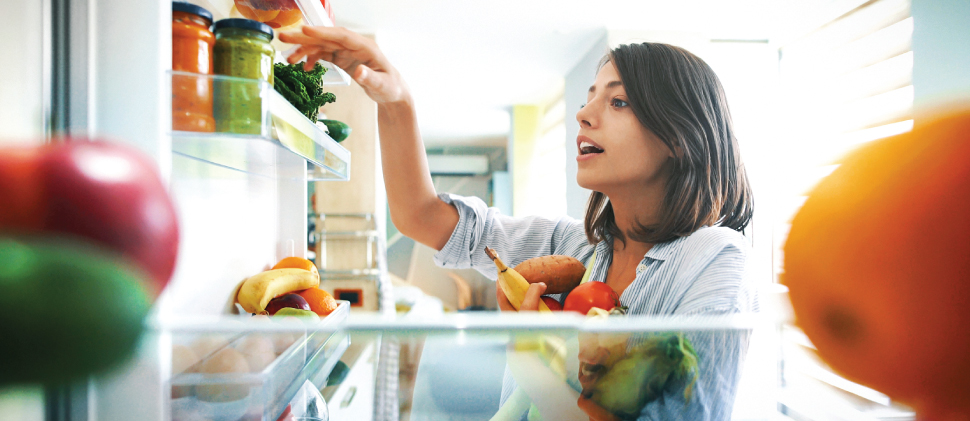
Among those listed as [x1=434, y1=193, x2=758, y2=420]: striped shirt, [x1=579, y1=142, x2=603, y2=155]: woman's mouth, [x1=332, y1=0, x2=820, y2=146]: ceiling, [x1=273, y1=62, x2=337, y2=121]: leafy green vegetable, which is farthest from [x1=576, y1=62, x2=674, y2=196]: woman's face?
[x1=332, y1=0, x2=820, y2=146]: ceiling

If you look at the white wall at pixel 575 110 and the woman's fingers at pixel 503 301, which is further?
the white wall at pixel 575 110

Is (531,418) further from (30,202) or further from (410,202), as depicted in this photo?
(410,202)

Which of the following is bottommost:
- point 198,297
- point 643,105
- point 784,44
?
point 198,297

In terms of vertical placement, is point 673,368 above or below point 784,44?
below

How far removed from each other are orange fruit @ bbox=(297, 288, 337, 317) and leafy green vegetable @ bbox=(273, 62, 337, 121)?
235mm

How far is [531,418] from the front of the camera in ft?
0.73

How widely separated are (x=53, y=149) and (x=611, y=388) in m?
0.20

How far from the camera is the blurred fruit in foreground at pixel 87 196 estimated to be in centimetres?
11

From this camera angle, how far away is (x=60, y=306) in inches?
4.2

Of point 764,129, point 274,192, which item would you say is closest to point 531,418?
point 274,192

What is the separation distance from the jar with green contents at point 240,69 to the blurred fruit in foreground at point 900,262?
1.11ft

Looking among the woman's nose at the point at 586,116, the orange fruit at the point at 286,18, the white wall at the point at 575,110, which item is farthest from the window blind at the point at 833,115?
the white wall at the point at 575,110

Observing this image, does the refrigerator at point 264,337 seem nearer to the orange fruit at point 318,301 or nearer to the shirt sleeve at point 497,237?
the orange fruit at point 318,301

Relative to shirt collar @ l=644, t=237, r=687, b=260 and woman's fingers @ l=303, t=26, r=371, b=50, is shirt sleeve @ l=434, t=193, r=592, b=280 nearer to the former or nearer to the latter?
shirt collar @ l=644, t=237, r=687, b=260
